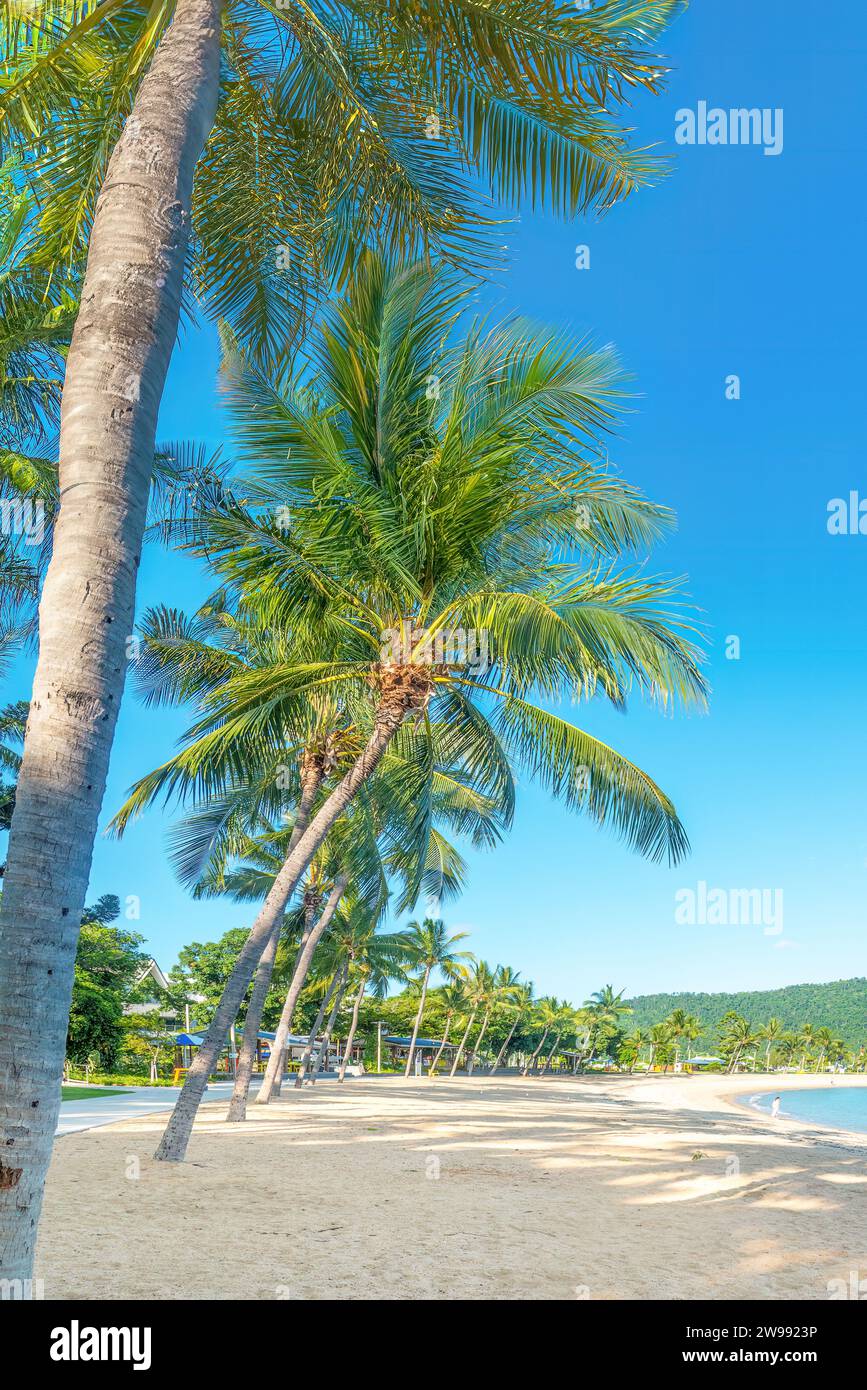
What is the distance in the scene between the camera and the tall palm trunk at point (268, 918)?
10367mm

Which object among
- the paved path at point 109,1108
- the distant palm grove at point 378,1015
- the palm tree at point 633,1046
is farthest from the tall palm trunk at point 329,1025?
the palm tree at point 633,1046

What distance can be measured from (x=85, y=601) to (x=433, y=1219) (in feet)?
21.4

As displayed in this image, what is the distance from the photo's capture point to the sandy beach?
575 cm

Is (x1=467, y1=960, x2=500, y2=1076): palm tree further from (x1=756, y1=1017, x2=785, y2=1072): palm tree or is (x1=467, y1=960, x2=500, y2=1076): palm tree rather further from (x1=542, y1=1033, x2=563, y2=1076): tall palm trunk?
(x1=756, y1=1017, x2=785, y2=1072): palm tree

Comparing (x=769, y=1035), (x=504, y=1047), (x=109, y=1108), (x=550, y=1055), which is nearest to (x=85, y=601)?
(x=109, y=1108)

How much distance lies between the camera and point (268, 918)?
12.0m

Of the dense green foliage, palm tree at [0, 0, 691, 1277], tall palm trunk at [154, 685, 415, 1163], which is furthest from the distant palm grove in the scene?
palm tree at [0, 0, 691, 1277]

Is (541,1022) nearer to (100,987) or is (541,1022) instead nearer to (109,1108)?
(100,987)

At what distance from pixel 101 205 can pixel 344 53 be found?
2.99m

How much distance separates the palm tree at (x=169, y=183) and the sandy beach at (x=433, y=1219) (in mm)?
3131

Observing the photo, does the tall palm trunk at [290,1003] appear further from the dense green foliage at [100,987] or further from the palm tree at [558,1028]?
the palm tree at [558,1028]
